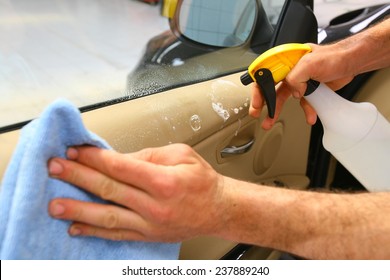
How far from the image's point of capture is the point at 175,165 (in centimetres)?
44

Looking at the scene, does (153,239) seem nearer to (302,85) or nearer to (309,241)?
(309,241)

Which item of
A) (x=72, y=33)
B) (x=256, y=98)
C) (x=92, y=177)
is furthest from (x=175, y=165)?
(x=72, y=33)

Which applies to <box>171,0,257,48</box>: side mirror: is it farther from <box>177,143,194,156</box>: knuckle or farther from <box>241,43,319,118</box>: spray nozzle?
<box>177,143,194,156</box>: knuckle

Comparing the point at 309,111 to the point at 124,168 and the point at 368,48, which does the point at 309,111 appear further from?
the point at 124,168

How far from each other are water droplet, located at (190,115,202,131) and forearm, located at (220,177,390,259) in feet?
0.66

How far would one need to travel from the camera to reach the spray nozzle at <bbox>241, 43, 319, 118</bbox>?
67 cm

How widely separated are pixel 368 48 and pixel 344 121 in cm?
20

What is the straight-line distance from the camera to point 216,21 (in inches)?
43.1

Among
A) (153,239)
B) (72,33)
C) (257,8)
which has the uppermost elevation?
(257,8)

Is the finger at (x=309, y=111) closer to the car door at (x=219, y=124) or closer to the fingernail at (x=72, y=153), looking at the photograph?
the car door at (x=219, y=124)

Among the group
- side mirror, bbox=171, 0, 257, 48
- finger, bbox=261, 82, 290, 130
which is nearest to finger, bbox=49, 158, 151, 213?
finger, bbox=261, 82, 290, 130

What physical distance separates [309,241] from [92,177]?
33cm

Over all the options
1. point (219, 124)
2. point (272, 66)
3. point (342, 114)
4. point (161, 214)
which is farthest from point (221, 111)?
point (161, 214)

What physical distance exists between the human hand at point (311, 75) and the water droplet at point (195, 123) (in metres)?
0.12
